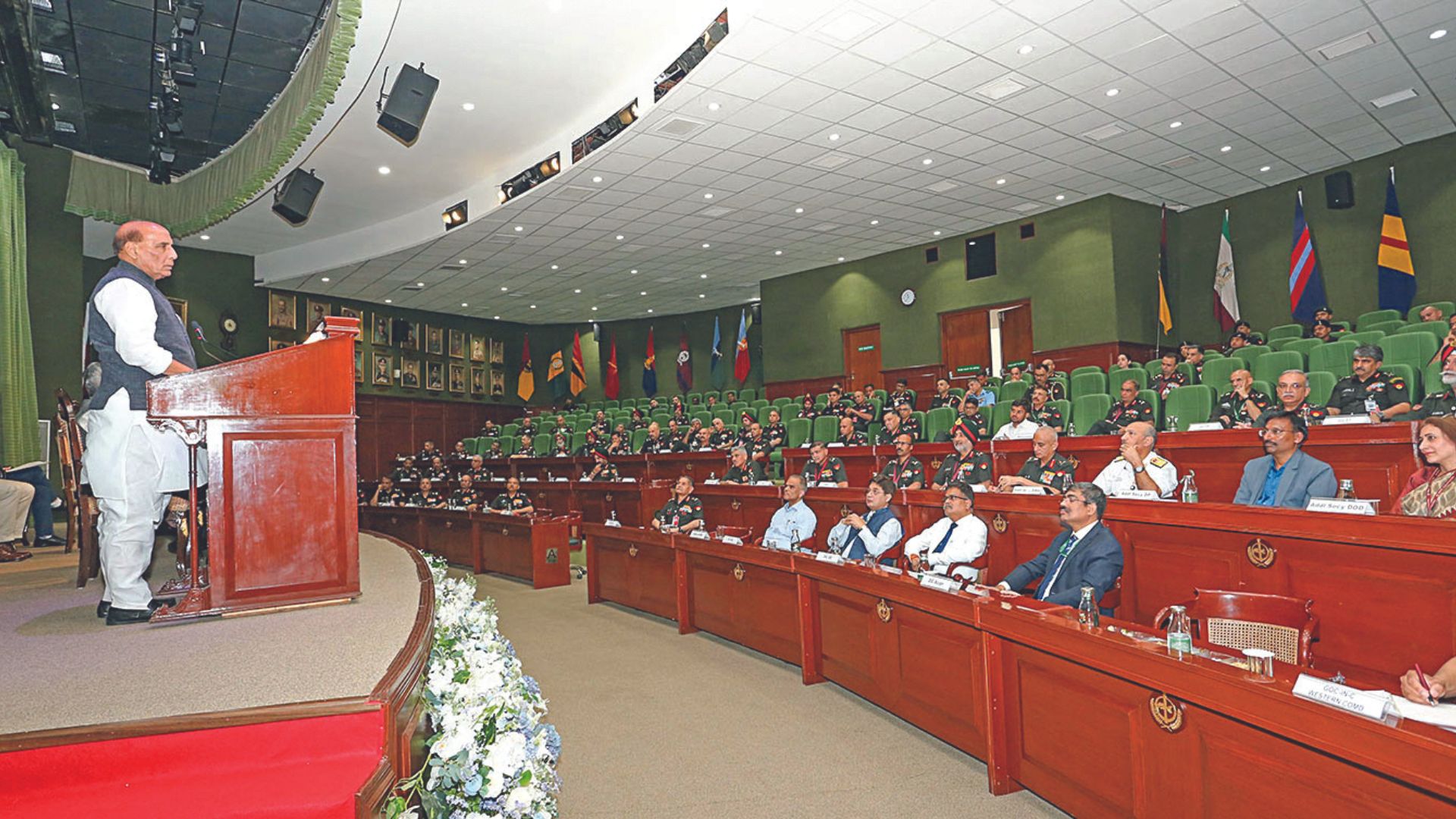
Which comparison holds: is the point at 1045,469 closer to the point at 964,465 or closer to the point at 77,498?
the point at 964,465

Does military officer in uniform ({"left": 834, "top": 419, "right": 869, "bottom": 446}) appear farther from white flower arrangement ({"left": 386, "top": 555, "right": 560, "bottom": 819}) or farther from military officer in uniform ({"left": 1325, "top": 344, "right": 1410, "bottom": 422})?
white flower arrangement ({"left": 386, "top": 555, "right": 560, "bottom": 819})

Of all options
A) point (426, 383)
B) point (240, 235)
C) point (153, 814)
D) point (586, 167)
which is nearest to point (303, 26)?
point (586, 167)

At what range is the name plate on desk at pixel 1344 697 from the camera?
68.3 inches

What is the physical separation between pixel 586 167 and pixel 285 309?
26.9 ft

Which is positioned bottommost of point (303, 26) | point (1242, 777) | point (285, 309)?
point (1242, 777)

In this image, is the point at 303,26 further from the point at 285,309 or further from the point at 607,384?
the point at 607,384

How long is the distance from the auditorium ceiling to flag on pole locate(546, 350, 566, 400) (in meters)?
4.90

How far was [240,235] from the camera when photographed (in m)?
12.0

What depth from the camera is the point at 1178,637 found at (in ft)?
7.59

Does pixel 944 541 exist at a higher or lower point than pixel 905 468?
lower

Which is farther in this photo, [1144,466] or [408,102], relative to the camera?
[408,102]

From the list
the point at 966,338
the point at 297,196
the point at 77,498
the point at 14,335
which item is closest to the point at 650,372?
the point at 966,338

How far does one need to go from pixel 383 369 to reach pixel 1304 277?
50.9 ft

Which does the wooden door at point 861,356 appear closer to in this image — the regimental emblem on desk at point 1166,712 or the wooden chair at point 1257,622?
the wooden chair at point 1257,622
